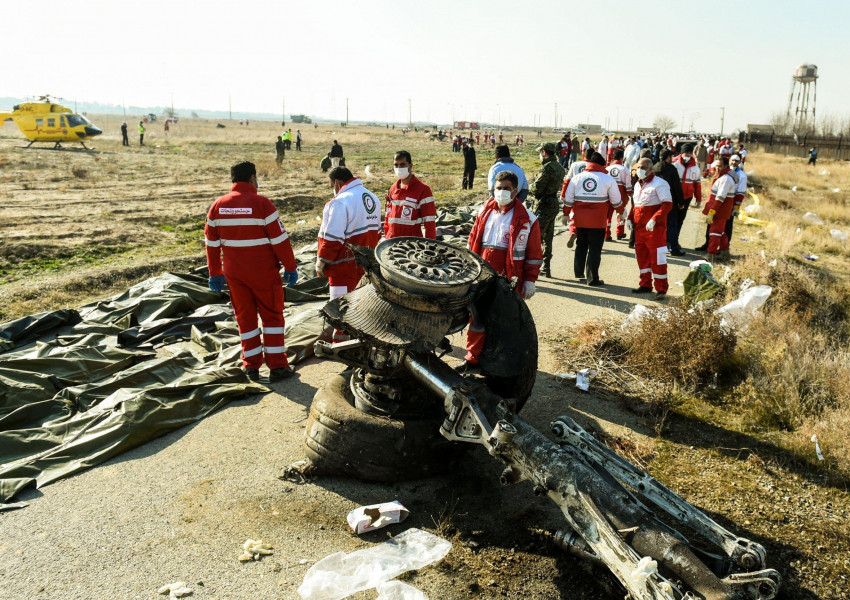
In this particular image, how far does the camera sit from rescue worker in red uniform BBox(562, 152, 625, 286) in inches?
353

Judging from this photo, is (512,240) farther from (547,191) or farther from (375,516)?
(547,191)

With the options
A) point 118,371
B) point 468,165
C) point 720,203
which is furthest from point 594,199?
point 468,165

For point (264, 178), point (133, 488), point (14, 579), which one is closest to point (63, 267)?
point (133, 488)

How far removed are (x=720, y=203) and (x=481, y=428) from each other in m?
9.79

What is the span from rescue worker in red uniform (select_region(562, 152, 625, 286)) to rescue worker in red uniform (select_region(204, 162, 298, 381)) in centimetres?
493

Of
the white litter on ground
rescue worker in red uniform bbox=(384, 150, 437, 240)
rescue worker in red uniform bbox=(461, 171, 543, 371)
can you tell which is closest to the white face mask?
rescue worker in red uniform bbox=(461, 171, 543, 371)

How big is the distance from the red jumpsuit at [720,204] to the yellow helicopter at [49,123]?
4090cm

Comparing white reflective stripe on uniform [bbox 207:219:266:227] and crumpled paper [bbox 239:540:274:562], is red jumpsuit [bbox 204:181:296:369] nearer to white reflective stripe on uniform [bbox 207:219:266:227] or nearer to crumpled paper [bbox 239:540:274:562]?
white reflective stripe on uniform [bbox 207:219:266:227]

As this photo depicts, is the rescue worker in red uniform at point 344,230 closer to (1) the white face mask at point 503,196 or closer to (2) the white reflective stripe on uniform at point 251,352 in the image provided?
(2) the white reflective stripe on uniform at point 251,352

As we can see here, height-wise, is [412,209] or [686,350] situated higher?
[412,209]

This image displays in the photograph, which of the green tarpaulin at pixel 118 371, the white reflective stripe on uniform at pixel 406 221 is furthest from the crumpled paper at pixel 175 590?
the white reflective stripe on uniform at pixel 406 221

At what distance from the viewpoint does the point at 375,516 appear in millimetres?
3779

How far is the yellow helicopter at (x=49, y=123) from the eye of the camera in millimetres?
39375

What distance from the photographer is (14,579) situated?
335cm
